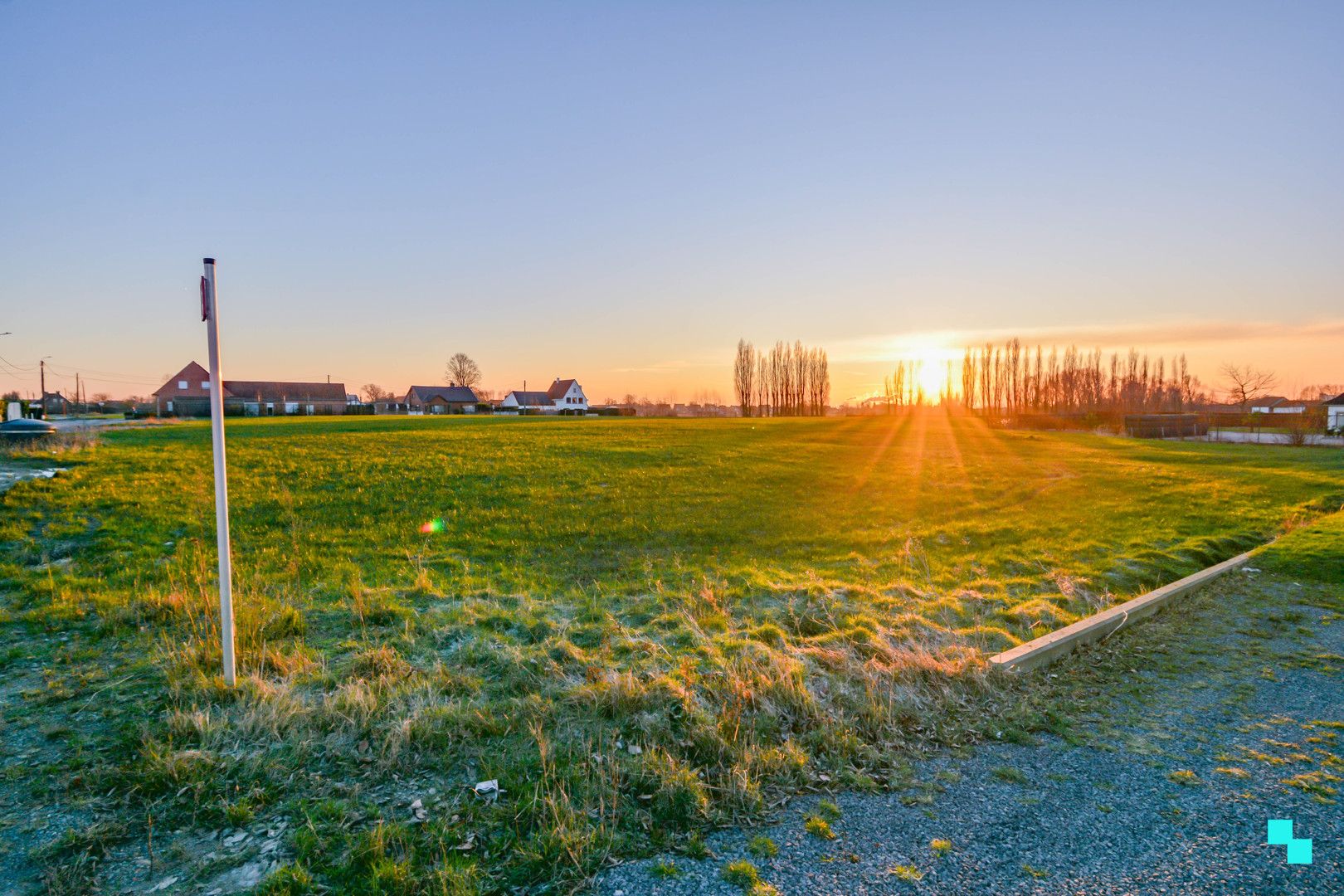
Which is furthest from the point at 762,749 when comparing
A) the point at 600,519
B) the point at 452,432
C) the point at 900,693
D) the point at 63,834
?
the point at 452,432

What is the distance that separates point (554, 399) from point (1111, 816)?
299 feet

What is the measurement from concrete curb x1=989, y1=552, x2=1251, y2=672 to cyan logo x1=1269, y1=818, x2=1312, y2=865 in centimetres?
208

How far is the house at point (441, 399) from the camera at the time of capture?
79312 mm

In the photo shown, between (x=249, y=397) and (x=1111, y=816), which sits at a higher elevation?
(x=249, y=397)

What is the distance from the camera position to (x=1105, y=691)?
535 centimetres

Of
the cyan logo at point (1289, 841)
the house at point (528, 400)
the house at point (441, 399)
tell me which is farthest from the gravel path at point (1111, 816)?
the house at point (528, 400)

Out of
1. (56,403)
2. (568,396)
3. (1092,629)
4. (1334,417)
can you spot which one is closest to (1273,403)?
(1334,417)

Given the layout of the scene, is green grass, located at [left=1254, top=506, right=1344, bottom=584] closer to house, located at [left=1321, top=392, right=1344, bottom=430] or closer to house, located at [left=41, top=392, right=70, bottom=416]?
house, located at [left=1321, top=392, right=1344, bottom=430]

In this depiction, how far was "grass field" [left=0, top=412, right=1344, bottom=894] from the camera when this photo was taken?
347cm

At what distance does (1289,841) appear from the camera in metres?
3.34

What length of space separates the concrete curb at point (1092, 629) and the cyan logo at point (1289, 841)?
208 centimetres

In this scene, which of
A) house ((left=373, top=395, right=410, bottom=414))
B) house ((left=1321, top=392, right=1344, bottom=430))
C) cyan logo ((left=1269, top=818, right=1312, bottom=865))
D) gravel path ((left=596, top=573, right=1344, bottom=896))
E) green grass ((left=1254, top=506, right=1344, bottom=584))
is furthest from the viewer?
house ((left=373, top=395, right=410, bottom=414))

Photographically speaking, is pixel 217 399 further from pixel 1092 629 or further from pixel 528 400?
pixel 528 400

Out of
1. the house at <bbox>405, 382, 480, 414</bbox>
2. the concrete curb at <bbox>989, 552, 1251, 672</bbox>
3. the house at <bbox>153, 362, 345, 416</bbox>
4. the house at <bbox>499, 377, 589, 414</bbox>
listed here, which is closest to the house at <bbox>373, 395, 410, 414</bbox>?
the house at <bbox>405, 382, 480, 414</bbox>
